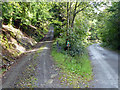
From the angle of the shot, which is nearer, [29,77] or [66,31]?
[29,77]

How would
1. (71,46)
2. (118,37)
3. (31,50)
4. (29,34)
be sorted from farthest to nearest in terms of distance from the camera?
(118,37) → (71,46) → (31,50) → (29,34)

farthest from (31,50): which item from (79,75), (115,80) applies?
(115,80)

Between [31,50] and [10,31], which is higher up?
[10,31]

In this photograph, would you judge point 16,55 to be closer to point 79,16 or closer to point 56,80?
point 56,80

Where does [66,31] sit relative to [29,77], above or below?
above

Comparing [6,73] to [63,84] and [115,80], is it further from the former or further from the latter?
[115,80]

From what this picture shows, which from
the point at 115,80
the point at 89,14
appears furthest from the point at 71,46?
the point at 115,80

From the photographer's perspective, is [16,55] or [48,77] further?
[16,55]

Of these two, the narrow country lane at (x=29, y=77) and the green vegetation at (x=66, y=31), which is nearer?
the narrow country lane at (x=29, y=77)

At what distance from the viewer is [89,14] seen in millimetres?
8656

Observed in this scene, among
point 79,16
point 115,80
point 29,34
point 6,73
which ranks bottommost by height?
point 115,80

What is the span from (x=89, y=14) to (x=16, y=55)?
6.35 metres

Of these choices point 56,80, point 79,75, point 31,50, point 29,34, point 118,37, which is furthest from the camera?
point 118,37

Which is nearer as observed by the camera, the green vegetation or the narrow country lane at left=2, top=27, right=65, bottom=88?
the narrow country lane at left=2, top=27, right=65, bottom=88
